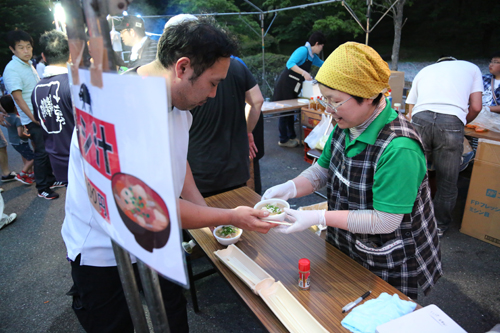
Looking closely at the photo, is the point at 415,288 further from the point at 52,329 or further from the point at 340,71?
the point at 52,329

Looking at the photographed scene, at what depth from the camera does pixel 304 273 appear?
4.37 feet

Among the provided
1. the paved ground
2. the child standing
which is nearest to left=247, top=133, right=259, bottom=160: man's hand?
the paved ground

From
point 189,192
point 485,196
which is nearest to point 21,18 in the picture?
point 189,192

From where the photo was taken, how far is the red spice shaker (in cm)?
133

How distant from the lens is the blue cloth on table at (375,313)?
43.8 inches

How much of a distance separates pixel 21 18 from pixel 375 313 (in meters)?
21.1

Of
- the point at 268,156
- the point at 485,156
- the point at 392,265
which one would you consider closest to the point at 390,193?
the point at 392,265

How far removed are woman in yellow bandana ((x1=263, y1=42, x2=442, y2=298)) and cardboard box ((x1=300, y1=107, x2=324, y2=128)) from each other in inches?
143

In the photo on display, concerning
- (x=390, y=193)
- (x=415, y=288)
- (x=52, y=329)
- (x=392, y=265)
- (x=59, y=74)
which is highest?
(x=59, y=74)

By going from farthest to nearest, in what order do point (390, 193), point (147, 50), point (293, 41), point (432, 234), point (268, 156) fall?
point (293, 41), point (268, 156), point (147, 50), point (432, 234), point (390, 193)

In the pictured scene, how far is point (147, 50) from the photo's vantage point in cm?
415

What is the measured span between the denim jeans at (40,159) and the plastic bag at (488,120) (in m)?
5.68

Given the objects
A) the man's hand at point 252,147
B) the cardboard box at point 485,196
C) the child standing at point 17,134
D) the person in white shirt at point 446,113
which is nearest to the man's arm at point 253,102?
the man's hand at point 252,147

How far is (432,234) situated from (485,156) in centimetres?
203
